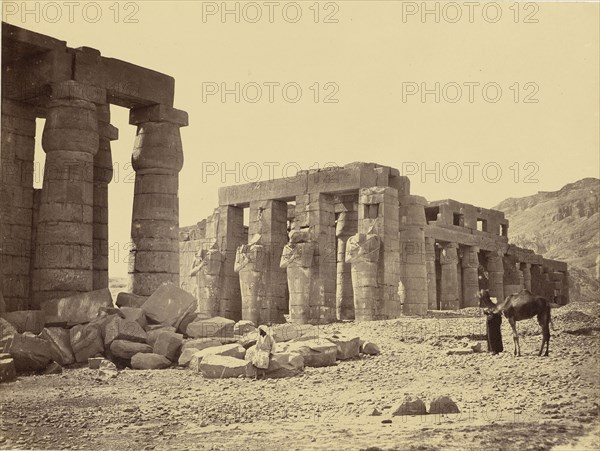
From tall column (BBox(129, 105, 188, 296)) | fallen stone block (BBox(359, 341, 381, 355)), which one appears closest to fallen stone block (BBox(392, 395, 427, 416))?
fallen stone block (BBox(359, 341, 381, 355))

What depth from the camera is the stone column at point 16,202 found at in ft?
44.4

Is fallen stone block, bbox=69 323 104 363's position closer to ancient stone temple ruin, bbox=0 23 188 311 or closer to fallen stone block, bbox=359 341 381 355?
ancient stone temple ruin, bbox=0 23 188 311

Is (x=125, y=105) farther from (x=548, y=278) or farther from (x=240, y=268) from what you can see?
(x=548, y=278)

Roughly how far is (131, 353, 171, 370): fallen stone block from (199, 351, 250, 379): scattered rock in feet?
3.74

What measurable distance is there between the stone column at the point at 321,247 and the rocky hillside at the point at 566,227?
74.4ft

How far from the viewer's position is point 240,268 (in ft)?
76.1

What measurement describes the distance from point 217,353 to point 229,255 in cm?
1414

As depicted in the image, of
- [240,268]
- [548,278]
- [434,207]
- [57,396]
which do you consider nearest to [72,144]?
[57,396]

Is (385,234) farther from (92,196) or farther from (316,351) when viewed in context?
(92,196)

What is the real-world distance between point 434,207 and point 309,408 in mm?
23860

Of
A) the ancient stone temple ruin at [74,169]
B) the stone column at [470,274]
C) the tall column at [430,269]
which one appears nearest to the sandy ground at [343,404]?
the ancient stone temple ruin at [74,169]

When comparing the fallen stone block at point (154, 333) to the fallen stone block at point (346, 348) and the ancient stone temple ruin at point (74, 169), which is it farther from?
the fallen stone block at point (346, 348)

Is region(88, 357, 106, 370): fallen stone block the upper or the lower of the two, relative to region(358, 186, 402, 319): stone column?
lower

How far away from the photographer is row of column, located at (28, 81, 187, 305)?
42.3ft
